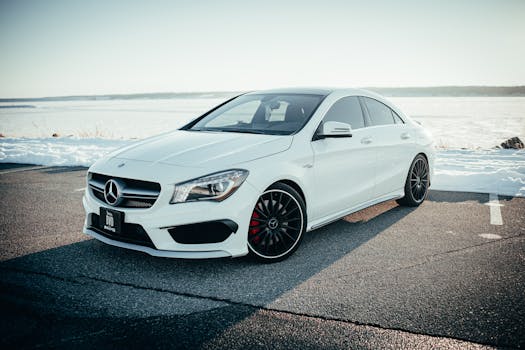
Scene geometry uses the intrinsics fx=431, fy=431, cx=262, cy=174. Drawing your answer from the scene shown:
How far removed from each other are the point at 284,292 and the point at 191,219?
3.11ft

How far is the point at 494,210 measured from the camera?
6.05 meters

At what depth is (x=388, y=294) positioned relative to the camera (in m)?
3.41

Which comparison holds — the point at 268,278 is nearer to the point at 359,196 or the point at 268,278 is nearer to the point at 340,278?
the point at 340,278

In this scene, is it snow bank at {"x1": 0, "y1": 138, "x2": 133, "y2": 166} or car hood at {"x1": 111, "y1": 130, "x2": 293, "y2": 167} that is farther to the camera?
snow bank at {"x1": 0, "y1": 138, "x2": 133, "y2": 166}

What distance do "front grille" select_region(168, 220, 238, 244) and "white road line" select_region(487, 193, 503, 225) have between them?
369cm

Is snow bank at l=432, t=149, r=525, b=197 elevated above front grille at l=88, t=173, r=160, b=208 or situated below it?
below

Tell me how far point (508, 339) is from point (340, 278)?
4.36ft

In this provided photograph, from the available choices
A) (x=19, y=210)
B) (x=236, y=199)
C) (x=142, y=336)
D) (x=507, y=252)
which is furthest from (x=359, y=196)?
(x=19, y=210)

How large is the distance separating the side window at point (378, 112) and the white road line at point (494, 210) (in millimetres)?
1815

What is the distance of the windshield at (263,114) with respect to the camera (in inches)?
181

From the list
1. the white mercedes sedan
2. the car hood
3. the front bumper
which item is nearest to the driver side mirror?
the white mercedes sedan

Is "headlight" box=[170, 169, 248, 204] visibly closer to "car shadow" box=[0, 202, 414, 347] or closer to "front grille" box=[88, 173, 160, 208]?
"front grille" box=[88, 173, 160, 208]

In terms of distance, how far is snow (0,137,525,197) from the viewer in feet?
25.4

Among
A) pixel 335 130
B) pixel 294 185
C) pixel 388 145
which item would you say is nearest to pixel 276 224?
pixel 294 185
